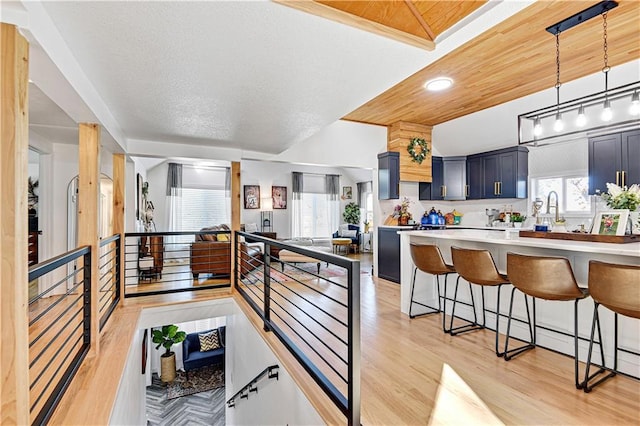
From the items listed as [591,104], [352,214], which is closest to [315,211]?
[352,214]

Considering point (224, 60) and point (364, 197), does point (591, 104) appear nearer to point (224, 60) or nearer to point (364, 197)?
point (224, 60)

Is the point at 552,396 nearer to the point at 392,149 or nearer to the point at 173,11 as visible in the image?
the point at 173,11


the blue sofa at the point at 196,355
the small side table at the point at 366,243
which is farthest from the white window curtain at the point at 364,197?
the blue sofa at the point at 196,355

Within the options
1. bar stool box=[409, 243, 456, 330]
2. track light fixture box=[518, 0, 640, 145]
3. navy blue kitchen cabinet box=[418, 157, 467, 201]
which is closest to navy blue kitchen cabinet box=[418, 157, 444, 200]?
navy blue kitchen cabinet box=[418, 157, 467, 201]

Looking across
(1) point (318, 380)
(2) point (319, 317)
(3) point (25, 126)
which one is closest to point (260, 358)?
(2) point (319, 317)

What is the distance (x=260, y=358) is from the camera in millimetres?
3178

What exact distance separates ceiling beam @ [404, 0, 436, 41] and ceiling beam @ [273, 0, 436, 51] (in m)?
0.03

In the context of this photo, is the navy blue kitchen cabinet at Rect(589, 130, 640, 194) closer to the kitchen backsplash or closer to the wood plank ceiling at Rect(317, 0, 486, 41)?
the kitchen backsplash

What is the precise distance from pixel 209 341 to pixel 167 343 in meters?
0.99

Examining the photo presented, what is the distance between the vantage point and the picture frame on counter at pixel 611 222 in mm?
2516

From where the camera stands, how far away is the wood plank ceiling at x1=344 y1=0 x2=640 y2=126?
8.36 feet

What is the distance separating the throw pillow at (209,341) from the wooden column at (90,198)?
562cm

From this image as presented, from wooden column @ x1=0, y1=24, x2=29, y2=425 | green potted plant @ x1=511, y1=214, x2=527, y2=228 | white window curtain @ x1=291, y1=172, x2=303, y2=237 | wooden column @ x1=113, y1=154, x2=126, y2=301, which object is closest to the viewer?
wooden column @ x1=0, y1=24, x2=29, y2=425

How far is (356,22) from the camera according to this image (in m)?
1.55
